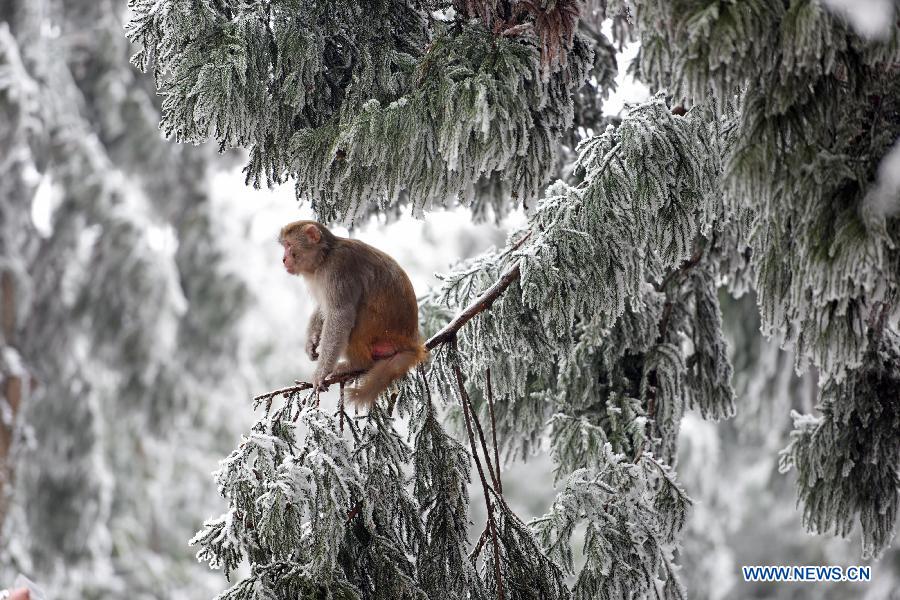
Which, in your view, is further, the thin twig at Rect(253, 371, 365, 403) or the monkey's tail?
the monkey's tail

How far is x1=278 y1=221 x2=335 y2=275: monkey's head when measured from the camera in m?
3.34

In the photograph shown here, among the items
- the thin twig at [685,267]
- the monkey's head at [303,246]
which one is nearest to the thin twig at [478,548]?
the monkey's head at [303,246]

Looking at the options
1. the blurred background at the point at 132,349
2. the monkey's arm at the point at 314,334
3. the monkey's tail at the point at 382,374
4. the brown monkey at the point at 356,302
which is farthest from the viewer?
the blurred background at the point at 132,349

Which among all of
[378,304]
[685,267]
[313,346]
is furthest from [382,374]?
[685,267]

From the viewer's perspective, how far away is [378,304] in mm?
3293

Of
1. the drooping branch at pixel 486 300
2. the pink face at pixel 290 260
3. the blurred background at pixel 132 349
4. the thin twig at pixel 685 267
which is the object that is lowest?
the drooping branch at pixel 486 300

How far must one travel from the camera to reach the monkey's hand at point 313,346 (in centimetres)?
350

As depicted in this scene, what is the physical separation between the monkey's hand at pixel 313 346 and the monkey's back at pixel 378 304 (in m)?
0.27

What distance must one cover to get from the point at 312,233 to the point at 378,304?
12.9 inches

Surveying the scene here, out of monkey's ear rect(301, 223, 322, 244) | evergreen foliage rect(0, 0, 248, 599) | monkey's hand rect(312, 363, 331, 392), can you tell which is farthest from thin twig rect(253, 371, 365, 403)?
evergreen foliage rect(0, 0, 248, 599)

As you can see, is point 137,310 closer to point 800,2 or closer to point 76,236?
point 76,236

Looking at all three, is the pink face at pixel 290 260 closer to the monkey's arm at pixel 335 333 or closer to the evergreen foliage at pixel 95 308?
the monkey's arm at pixel 335 333

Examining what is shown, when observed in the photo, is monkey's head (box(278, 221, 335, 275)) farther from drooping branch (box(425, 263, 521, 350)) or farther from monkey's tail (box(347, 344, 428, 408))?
drooping branch (box(425, 263, 521, 350))

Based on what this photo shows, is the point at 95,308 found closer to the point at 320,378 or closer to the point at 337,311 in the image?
the point at 337,311
